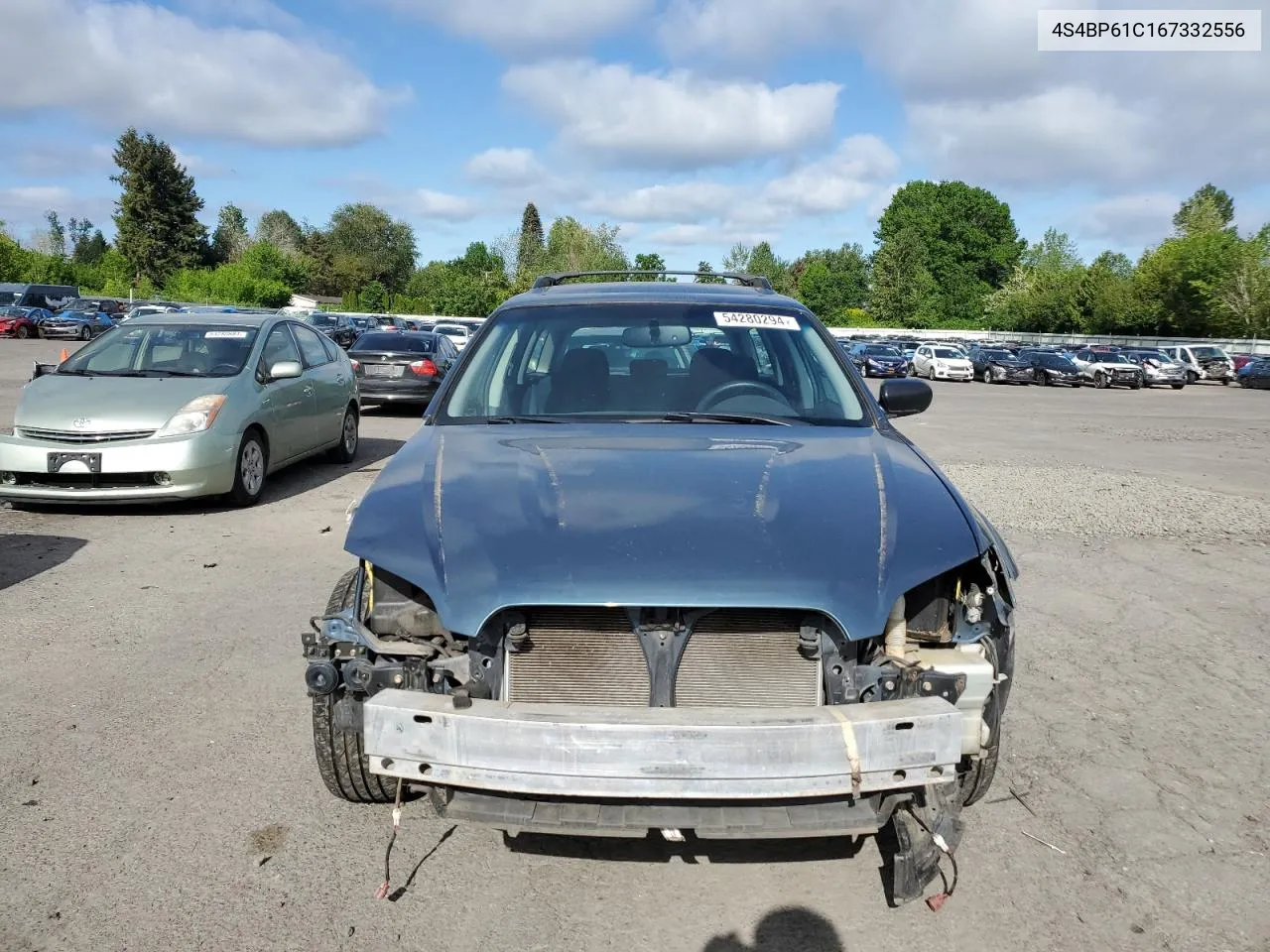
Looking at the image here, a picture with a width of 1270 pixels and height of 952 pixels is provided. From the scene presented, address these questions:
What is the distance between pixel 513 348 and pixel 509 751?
2.40 meters

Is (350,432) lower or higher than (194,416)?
lower

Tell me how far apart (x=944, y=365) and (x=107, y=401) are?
40.0 meters

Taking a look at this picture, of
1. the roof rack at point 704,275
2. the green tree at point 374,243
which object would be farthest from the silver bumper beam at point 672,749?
the green tree at point 374,243

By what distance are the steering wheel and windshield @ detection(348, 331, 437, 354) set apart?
1407cm

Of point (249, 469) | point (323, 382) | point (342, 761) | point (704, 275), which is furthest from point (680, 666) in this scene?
point (323, 382)

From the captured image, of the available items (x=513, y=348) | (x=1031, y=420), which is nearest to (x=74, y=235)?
(x=1031, y=420)

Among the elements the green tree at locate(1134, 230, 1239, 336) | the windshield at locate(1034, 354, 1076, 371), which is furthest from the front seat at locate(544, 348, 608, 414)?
the green tree at locate(1134, 230, 1239, 336)

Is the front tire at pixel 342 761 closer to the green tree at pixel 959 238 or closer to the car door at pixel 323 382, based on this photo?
the car door at pixel 323 382

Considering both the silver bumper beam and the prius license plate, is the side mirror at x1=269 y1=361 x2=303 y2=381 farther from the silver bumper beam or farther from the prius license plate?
the silver bumper beam

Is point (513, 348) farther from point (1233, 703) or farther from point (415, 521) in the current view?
point (1233, 703)

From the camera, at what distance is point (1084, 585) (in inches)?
254

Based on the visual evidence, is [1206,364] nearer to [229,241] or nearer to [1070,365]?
[1070,365]

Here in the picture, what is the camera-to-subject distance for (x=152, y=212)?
81.7m

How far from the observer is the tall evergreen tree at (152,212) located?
8100 centimetres
